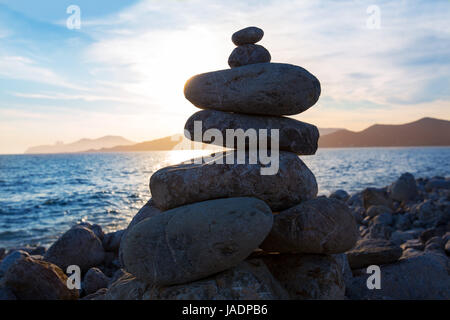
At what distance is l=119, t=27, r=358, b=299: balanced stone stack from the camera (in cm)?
415

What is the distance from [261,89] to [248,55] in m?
0.92

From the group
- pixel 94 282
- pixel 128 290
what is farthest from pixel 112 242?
pixel 128 290

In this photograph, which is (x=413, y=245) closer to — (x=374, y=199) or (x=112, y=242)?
(x=374, y=199)

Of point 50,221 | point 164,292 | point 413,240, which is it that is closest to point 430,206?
point 413,240

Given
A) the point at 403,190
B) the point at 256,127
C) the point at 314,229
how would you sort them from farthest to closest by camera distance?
the point at 403,190 → the point at 256,127 → the point at 314,229

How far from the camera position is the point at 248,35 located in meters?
5.99

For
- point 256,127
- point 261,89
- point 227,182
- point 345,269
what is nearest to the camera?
point 227,182

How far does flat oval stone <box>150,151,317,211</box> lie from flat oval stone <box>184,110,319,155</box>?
0.41m

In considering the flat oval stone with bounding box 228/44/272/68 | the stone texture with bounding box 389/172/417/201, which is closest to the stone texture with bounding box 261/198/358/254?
the flat oval stone with bounding box 228/44/272/68

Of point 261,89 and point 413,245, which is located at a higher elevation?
point 261,89

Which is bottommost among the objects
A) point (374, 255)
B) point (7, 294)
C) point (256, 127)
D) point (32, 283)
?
point (7, 294)

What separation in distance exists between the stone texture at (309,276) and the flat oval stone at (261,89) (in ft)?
7.72

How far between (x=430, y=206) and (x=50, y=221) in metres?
17.6
